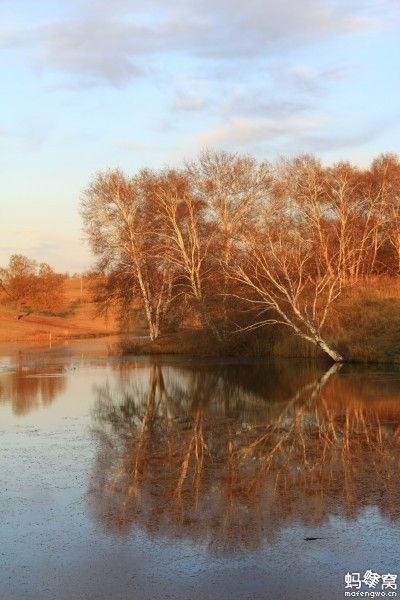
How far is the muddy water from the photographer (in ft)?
21.8

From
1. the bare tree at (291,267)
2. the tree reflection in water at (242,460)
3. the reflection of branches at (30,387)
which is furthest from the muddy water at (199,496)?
the bare tree at (291,267)

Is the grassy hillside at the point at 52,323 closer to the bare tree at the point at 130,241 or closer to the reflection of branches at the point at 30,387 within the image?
the bare tree at the point at 130,241

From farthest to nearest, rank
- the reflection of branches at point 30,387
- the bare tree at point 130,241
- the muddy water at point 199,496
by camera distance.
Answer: the bare tree at point 130,241 → the reflection of branches at point 30,387 → the muddy water at point 199,496

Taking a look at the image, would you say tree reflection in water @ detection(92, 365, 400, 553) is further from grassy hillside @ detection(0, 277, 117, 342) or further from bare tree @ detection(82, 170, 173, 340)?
grassy hillside @ detection(0, 277, 117, 342)

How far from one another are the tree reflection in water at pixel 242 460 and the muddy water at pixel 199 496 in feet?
0.11

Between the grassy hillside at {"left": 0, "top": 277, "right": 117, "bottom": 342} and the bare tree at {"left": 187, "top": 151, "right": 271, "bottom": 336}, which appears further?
the grassy hillside at {"left": 0, "top": 277, "right": 117, "bottom": 342}

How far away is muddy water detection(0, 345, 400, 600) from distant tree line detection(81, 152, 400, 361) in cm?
1594

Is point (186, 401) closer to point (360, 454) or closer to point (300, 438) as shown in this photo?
point (300, 438)

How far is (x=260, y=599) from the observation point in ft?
19.8

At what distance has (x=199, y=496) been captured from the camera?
948cm

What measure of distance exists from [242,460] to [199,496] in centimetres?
243

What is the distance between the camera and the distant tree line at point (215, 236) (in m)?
35.9

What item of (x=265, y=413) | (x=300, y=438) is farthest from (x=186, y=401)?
(x=300, y=438)

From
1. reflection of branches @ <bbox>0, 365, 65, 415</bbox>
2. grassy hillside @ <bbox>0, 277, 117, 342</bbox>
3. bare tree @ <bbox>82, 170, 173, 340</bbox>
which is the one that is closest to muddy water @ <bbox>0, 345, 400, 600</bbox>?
reflection of branches @ <bbox>0, 365, 65, 415</bbox>
